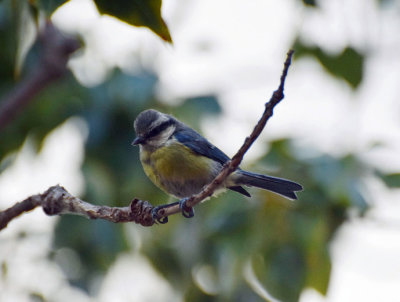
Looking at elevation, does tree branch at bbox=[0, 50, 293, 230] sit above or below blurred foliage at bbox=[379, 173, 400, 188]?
below

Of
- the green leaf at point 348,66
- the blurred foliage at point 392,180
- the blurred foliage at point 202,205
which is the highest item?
the green leaf at point 348,66

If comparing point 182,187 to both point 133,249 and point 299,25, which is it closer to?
point 133,249

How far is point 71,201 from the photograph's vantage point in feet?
6.48

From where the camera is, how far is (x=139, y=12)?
1.35m

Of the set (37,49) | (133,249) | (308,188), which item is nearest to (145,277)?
(133,249)

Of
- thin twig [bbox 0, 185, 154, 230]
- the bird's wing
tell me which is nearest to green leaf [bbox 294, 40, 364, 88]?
the bird's wing

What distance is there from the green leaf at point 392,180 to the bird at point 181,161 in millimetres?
620

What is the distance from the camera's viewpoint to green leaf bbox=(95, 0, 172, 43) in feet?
4.43

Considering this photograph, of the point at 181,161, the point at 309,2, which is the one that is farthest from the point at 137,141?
the point at 309,2

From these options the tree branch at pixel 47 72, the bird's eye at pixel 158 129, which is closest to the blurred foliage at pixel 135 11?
the tree branch at pixel 47 72

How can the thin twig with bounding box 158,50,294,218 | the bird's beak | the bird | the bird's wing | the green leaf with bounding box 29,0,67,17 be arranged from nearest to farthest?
the green leaf with bounding box 29,0,67,17, the thin twig with bounding box 158,50,294,218, the bird, the bird's beak, the bird's wing

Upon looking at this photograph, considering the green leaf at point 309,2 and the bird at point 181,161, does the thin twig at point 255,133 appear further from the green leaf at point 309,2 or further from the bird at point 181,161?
the bird at point 181,161

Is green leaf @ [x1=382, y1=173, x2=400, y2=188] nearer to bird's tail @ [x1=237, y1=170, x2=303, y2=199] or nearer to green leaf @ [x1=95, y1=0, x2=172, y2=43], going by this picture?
bird's tail @ [x1=237, y1=170, x2=303, y2=199]

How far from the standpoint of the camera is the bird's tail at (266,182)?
302 cm
